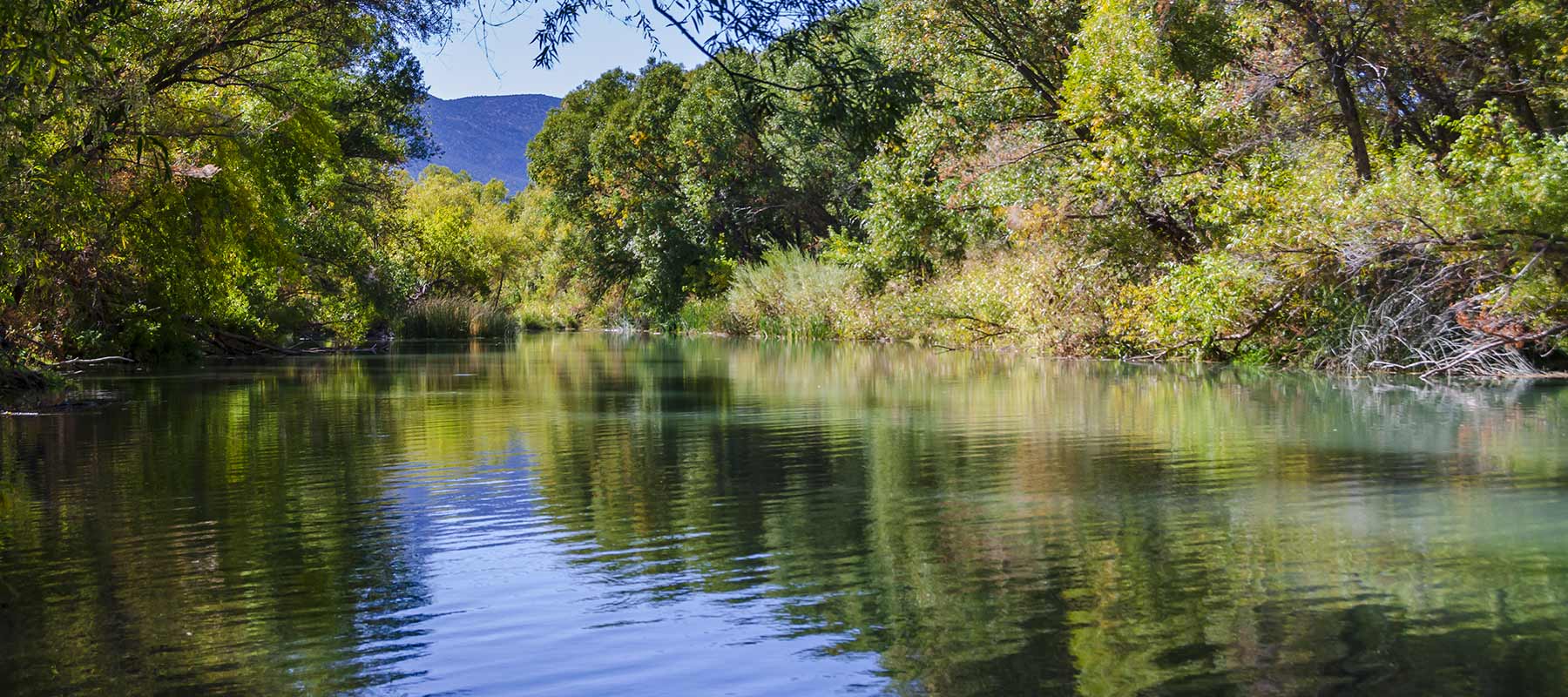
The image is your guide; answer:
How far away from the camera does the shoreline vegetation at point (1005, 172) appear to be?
12727 millimetres

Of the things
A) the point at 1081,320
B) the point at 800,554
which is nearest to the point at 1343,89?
the point at 1081,320

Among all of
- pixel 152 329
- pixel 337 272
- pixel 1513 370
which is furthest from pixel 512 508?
pixel 337 272

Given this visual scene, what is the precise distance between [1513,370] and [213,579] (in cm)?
1550

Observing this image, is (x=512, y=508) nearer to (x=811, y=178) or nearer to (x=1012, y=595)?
(x=1012, y=595)

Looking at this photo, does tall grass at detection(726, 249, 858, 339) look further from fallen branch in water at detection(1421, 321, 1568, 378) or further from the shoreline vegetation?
fallen branch in water at detection(1421, 321, 1568, 378)

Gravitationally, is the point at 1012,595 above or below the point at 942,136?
below

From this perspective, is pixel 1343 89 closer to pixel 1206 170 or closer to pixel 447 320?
pixel 1206 170

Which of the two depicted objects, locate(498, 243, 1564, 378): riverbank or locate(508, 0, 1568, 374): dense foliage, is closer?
locate(508, 0, 1568, 374): dense foliage

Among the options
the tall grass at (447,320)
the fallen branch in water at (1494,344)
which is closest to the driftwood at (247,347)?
the tall grass at (447,320)

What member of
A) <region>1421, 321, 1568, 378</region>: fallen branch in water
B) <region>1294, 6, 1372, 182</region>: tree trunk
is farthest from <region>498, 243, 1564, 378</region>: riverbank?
<region>1294, 6, 1372, 182</region>: tree trunk

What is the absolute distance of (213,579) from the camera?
5.92 meters

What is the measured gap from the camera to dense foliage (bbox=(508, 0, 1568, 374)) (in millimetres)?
14969

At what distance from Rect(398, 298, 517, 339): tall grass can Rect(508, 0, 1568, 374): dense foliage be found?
55.3ft

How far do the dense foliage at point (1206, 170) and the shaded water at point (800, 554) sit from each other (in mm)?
2424
